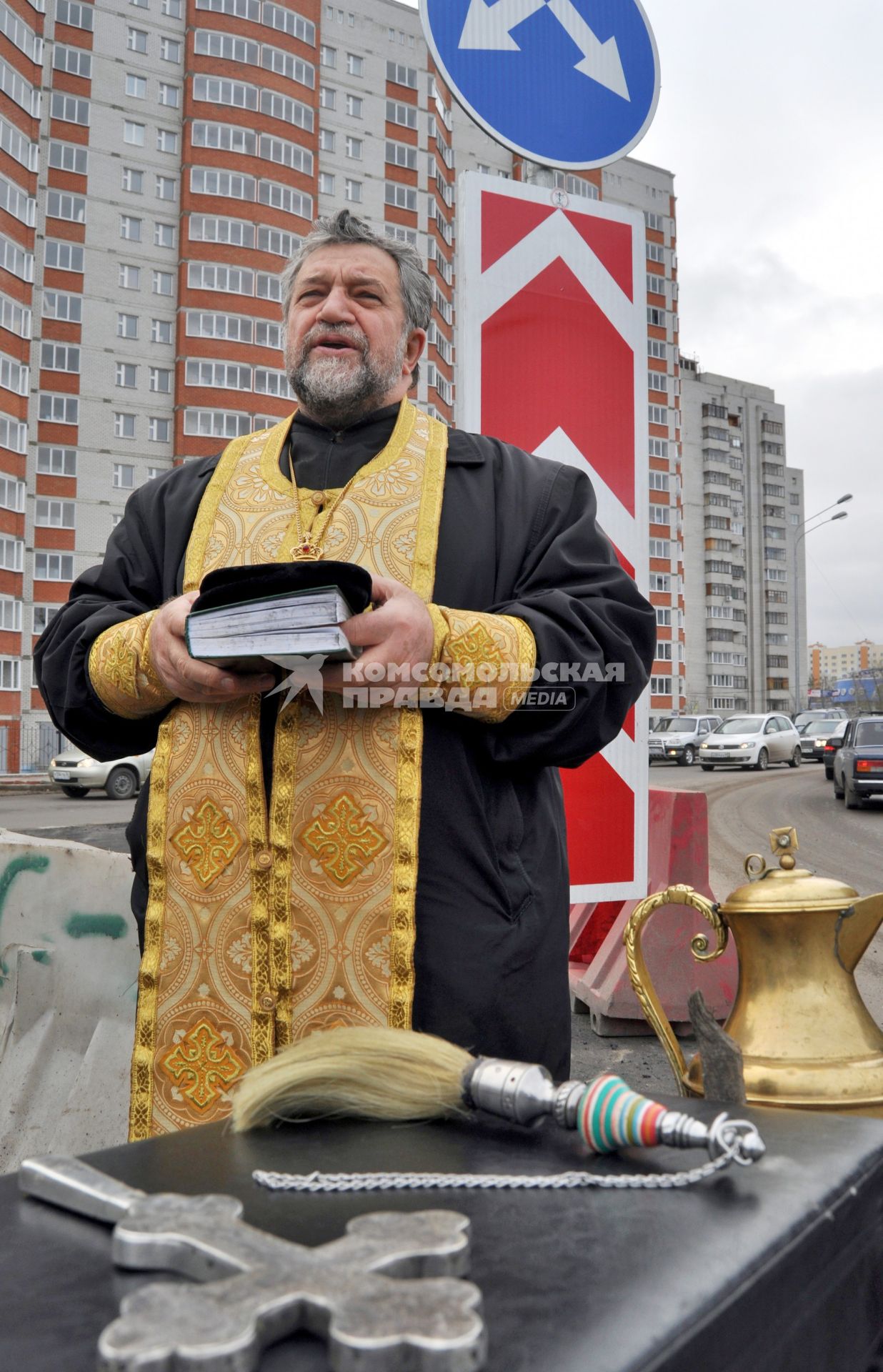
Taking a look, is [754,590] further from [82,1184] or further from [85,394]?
[82,1184]

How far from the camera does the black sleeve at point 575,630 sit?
166cm

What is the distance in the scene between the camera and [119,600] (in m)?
1.96

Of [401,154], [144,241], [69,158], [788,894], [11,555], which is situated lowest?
[788,894]

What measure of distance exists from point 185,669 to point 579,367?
2.14 metres

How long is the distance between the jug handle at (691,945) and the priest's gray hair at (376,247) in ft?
3.96

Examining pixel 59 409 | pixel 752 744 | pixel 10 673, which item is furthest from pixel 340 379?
pixel 59 409

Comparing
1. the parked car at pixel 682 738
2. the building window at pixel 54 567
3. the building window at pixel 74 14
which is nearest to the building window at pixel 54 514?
the building window at pixel 54 567

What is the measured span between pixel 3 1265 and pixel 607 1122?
387 millimetres

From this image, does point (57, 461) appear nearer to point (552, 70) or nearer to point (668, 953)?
point (668, 953)

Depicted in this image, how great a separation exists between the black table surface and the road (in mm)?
2452

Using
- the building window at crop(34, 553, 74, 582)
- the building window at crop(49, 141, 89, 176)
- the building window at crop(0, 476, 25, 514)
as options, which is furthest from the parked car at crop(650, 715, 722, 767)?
the building window at crop(49, 141, 89, 176)

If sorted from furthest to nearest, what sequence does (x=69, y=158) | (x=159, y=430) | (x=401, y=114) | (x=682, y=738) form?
(x=401, y=114), (x=159, y=430), (x=69, y=158), (x=682, y=738)

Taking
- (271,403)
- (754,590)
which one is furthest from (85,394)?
(754,590)

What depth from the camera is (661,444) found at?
58312mm
